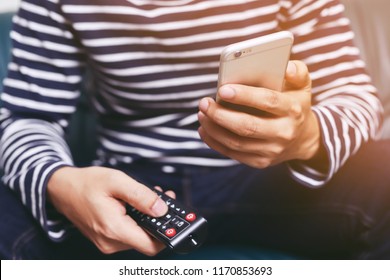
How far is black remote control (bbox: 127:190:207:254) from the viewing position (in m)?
0.47

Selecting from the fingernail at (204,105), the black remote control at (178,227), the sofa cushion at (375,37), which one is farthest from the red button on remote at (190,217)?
the sofa cushion at (375,37)

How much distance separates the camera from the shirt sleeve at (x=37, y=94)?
1.87ft

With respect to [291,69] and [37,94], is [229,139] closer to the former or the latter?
[291,69]

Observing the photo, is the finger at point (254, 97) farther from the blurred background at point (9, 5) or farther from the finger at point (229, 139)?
the blurred background at point (9, 5)

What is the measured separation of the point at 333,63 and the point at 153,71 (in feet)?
0.75

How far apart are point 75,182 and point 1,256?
0.38 feet

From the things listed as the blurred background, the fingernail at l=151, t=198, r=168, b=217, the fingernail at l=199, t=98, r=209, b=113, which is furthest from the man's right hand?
the blurred background

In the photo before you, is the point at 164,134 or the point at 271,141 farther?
the point at 164,134

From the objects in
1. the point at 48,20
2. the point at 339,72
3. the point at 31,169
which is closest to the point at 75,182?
the point at 31,169

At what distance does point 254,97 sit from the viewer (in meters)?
0.44

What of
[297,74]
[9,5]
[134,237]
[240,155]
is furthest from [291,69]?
[9,5]

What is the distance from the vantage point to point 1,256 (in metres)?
0.53

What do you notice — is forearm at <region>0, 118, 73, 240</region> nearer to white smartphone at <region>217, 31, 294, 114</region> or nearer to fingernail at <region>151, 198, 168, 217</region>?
fingernail at <region>151, 198, 168, 217</region>
